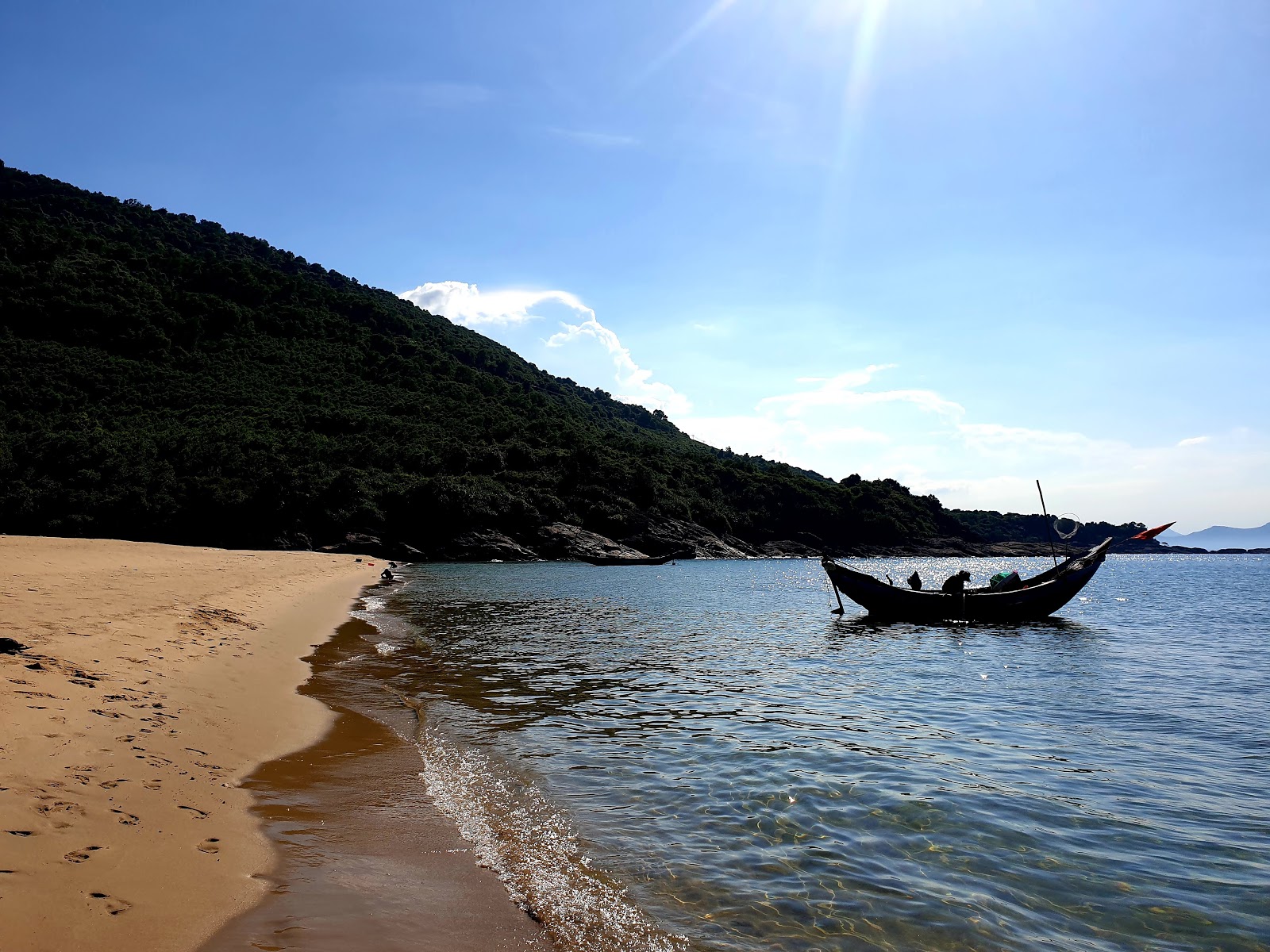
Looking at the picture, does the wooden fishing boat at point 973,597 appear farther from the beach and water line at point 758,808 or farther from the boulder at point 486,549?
the boulder at point 486,549

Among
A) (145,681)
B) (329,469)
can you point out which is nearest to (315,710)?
(145,681)

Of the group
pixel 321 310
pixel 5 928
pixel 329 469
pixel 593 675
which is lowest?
pixel 593 675

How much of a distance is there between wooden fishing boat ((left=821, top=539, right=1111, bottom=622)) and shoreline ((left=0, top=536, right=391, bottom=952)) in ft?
68.2

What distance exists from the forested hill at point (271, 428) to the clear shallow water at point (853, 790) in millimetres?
62121

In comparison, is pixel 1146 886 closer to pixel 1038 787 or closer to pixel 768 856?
pixel 1038 787

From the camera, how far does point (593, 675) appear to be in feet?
48.5

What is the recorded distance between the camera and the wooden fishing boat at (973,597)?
27.3 m

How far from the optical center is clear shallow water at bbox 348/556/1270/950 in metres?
5.32

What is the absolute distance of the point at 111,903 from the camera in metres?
A: 4.08

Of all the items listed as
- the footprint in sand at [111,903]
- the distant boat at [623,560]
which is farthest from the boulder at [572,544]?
the footprint in sand at [111,903]

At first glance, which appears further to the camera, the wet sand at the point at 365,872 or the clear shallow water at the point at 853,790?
the clear shallow water at the point at 853,790

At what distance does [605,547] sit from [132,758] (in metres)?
79.7

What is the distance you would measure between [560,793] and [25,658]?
21.8 ft

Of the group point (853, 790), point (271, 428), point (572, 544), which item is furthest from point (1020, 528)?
point (853, 790)
